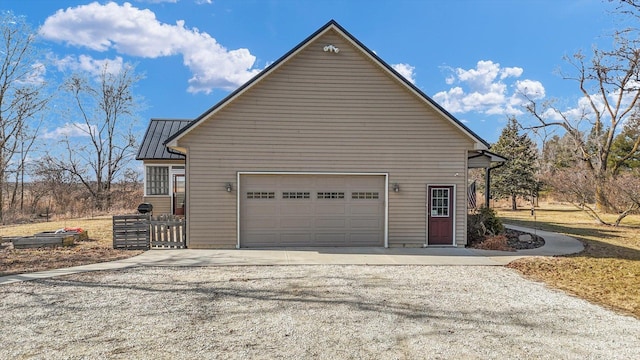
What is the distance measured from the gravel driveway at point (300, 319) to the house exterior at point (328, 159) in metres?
3.24

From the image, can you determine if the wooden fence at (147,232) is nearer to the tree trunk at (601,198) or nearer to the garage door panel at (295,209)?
the garage door panel at (295,209)

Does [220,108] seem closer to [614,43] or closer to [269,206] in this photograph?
[269,206]

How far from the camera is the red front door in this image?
429 inches

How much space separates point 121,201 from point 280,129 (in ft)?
64.7

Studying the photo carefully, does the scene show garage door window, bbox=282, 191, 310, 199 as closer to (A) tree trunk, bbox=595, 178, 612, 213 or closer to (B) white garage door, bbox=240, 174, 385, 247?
(B) white garage door, bbox=240, 174, 385, 247

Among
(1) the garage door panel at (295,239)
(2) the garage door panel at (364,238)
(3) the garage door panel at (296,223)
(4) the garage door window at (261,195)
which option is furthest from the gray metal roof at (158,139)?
(2) the garage door panel at (364,238)

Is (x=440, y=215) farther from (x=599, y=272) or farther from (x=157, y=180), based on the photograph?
(x=157, y=180)

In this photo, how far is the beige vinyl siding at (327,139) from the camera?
10273 millimetres

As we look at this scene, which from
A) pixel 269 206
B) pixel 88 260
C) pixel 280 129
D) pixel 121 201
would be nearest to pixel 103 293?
pixel 88 260

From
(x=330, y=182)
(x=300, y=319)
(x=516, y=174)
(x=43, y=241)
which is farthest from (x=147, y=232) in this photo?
(x=516, y=174)

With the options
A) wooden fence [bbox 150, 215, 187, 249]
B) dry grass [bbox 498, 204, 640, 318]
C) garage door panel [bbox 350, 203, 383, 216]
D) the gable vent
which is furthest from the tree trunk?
wooden fence [bbox 150, 215, 187, 249]

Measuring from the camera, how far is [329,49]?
10.5 metres

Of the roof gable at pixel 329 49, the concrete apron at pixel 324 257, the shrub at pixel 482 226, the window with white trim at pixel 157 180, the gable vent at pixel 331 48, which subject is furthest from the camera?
the window with white trim at pixel 157 180

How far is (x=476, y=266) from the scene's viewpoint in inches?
338
